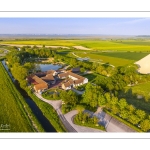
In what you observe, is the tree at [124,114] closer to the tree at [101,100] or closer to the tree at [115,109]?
the tree at [115,109]

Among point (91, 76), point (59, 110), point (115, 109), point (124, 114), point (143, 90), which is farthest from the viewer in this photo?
point (91, 76)

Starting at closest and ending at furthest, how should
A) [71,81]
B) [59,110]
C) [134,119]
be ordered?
[134,119] → [59,110] → [71,81]

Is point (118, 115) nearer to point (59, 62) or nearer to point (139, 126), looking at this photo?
point (139, 126)

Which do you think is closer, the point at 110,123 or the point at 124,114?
the point at 110,123

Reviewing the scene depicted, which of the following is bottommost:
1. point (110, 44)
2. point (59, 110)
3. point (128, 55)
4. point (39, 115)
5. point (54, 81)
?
point (39, 115)

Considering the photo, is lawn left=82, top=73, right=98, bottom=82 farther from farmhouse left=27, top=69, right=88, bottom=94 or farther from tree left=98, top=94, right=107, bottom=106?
tree left=98, top=94, right=107, bottom=106

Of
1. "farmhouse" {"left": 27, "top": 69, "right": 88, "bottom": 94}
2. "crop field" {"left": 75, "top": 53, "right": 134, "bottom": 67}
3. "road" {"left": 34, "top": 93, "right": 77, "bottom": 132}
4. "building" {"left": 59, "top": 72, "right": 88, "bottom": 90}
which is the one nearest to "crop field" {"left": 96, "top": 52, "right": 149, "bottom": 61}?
"crop field" {"left": 75, "top": 53, "right": 134, "bottom": 67}

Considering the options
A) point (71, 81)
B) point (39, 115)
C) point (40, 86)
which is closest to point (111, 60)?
point (71, 81)

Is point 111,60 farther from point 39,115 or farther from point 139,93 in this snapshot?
point 39,115
